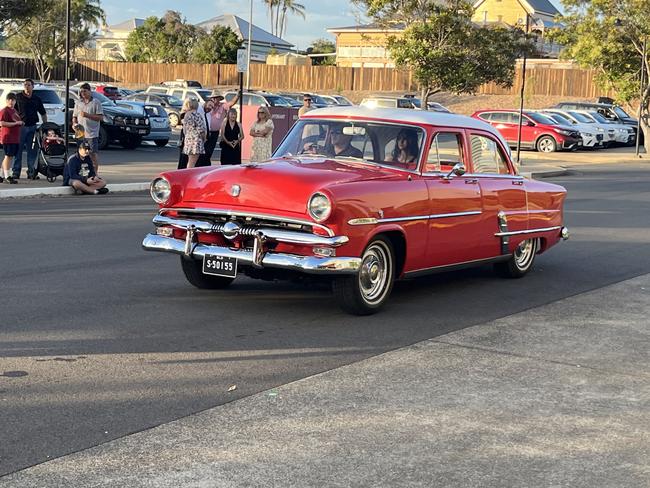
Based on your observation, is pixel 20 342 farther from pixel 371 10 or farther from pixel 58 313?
pixel 371 10

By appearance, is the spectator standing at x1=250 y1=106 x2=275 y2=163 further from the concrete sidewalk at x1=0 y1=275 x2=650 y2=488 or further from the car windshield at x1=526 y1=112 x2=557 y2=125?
the car windshield at x1=526 y1=112 x2=557 y2=125

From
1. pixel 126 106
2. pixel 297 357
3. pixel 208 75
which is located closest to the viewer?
pixel 297 357

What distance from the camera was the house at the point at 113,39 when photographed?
13488 centimetres

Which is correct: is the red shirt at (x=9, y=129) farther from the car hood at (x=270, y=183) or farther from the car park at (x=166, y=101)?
the car park at (x=166, y=101)

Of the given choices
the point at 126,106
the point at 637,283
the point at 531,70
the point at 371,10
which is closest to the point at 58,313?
the point at 637,283

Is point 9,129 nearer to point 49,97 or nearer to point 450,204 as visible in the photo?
point 49,97

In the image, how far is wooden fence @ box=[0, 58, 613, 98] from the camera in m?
68.1

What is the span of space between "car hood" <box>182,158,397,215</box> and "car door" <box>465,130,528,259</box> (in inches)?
57.7

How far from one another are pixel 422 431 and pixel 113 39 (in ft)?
454

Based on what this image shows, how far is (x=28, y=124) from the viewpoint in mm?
19703

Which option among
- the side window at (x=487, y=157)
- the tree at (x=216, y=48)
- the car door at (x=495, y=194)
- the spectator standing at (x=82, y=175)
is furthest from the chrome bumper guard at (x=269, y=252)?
the tree at (x=216, y=48)

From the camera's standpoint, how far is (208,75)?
7694 centimetres

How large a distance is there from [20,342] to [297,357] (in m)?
1.96

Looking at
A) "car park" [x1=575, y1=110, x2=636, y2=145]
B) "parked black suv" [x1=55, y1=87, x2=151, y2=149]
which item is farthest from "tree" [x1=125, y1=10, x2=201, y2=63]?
"parked black suv" [x1=55, y1=87, x2=151, y2=149]
